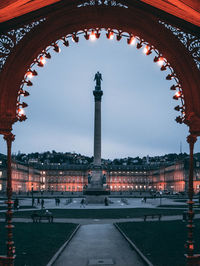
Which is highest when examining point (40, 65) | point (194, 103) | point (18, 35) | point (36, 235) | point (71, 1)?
point (71, 1)

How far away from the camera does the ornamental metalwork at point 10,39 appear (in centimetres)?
806

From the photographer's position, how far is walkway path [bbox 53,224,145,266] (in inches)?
501

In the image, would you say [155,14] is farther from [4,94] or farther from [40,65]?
[4,94]

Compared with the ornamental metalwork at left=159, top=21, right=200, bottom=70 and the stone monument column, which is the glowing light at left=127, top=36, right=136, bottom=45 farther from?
the stone monument column

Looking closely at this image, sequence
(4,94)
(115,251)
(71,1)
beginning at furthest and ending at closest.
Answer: (115,251) → (4,94) → (71,1)

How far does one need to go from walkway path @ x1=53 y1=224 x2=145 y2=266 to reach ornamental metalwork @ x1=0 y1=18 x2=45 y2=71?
25.3 feet

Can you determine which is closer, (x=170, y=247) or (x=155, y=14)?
(x=155, y=14)

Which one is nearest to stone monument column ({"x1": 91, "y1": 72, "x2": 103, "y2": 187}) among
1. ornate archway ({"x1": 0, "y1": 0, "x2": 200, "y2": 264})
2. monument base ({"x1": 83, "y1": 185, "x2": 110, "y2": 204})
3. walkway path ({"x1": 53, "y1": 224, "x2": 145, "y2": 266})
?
monument base ({"x1": 83, "y1": 185, "x2": 110, "y2": 204})

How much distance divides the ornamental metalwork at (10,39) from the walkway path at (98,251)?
770 centimetres

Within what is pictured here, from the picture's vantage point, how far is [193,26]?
26.2ft

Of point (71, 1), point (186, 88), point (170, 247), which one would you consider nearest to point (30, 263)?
point (170, 247)

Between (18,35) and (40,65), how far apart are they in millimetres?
829

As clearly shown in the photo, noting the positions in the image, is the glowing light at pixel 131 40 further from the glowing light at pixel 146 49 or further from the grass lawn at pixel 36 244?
the grass lawn at pixel 36 244

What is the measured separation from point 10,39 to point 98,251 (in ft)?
33.0
